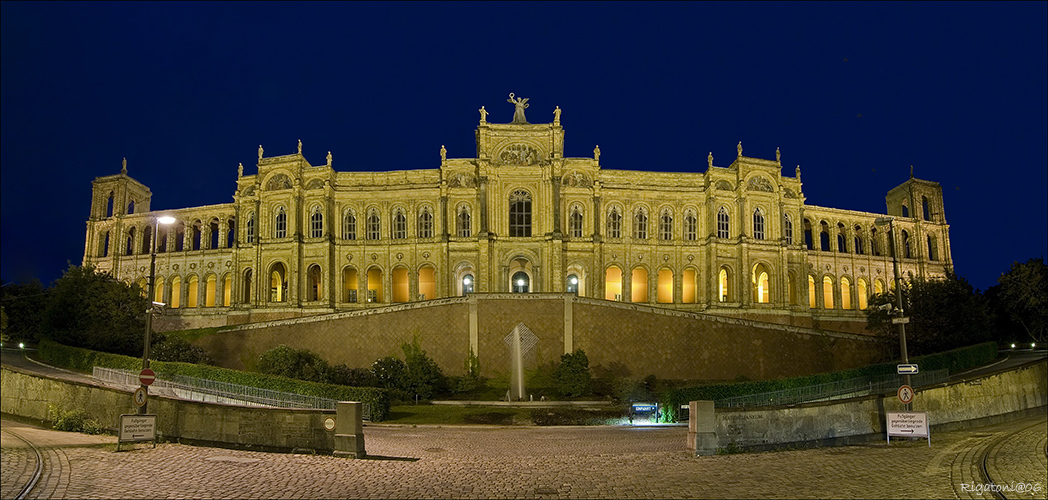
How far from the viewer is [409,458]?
20.5 meters

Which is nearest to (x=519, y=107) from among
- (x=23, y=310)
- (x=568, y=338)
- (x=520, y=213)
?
(x=520, y=213)

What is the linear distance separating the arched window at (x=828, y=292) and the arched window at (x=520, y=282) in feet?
92.7

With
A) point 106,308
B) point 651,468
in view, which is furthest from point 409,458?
point 106,308

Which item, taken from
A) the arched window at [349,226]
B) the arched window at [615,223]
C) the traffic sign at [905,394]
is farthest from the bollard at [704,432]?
the arched window at [349,226]

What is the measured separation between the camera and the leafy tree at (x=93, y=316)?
1639 inches

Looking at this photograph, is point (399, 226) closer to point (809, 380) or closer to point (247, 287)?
point (247, 287)

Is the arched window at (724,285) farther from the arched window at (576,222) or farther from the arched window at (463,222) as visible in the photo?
the arched window at (463,222)

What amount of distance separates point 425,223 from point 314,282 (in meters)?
10.9

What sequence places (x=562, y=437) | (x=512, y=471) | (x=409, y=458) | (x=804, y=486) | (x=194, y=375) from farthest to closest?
(x=194, y=375), (x=562, y=437), (x=409, y=458), (x=512, y=471), (x=804, y=486)

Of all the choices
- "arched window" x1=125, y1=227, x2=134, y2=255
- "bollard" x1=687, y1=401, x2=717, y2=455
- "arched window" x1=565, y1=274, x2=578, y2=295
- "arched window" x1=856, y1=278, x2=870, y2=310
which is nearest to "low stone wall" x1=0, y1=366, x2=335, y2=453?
"bollard" x1=687, y1=401, x2=717, y2=455

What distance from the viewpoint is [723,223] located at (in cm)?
6334

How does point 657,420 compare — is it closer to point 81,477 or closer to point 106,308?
point 81,477

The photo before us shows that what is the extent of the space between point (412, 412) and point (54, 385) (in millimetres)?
16305

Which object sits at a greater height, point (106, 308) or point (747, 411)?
point (106, 308)
